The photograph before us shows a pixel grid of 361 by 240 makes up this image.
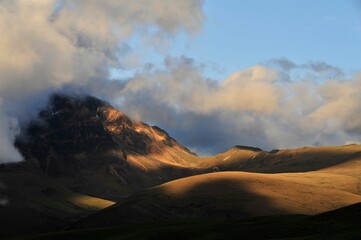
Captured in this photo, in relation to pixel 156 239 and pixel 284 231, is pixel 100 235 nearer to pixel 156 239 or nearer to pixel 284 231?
pixel 156 239

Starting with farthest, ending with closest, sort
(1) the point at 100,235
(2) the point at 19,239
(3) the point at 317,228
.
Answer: (2) the point at 19,239 → (1) the point at 100,235 → (3) the point at 317,228

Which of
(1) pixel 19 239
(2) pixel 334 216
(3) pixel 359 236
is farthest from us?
(1) pixel 19 239

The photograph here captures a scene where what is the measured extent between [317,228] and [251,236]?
1431 cm

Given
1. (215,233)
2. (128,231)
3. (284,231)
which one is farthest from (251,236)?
(128,231)

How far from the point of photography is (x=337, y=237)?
9100 cm

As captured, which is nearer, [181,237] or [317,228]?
[317,228]

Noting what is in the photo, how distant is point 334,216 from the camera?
411ft

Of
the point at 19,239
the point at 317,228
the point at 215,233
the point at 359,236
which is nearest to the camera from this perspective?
the point at 359,236

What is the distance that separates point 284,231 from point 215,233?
19.7 metres

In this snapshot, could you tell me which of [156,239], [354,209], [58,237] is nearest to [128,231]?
[58,237]

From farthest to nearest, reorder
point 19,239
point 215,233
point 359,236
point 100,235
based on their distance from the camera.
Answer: point 19,239
point 100,235
point 215,233
point 359,236

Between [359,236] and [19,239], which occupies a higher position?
[19,239]

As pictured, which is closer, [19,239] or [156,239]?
[156,239]

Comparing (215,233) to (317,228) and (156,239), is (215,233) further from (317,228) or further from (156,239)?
(317,228)
